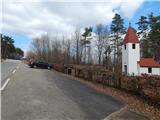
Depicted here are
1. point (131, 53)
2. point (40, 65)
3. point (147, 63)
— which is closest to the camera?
point (40, 65)

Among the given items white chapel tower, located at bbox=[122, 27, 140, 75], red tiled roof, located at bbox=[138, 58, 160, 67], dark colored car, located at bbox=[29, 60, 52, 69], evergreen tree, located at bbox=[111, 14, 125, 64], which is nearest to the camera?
dark colored car, located at bbox=[29, 60, 52, 69]

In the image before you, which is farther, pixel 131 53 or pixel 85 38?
pixel 85 38

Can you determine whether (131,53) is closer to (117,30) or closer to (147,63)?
(147,63)

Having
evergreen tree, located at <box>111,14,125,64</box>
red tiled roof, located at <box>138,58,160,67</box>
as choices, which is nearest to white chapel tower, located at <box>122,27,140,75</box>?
red tiled roof, located at <box>138,58,160,67</box>

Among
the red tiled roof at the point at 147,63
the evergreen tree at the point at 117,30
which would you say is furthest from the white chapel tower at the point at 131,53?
the evergreen tree at the point at 117,30

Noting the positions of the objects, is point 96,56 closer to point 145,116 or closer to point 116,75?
point 116,75

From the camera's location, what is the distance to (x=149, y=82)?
1277cm

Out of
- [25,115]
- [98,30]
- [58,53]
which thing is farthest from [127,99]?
[98,30]

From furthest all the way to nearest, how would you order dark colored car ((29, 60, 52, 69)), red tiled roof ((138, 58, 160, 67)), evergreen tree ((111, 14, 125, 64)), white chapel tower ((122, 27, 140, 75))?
evergreen tree ((111, 14, 125, 64)), red tiled roof ((138, 58, 160, 67)), white chapel tower ((122, 27, 140, 75)), dark colored car ((29, 60, 52, 69))

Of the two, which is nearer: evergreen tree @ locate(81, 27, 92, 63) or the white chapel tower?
the white chapel tower

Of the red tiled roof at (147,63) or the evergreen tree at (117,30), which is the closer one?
the red tiled roof at (147,63)

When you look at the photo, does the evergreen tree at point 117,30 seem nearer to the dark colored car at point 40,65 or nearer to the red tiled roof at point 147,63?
the red tiled roof at point 147,63

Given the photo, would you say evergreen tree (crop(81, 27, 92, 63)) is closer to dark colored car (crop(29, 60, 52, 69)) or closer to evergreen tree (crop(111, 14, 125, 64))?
evergreen tree (crop(111, 14, 125, 64))

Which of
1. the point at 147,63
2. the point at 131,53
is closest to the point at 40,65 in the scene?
the point at 131,53
